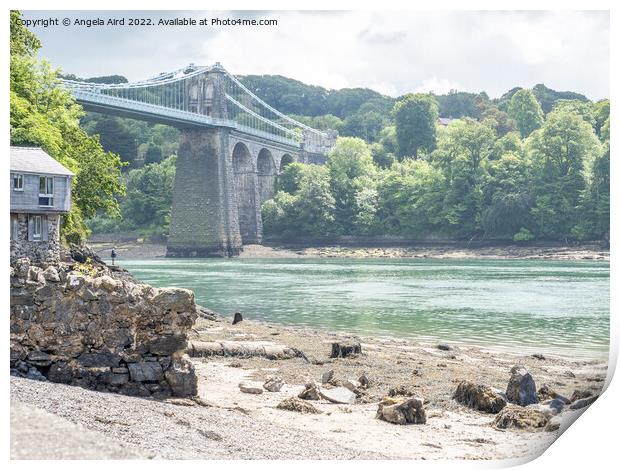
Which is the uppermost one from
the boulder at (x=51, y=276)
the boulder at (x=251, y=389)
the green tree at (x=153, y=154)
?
the green tree at (x=153, y=154)

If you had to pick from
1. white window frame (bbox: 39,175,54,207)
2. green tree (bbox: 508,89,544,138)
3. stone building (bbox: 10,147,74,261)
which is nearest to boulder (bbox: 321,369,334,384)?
stone building (bbox: 10,147,74,261)

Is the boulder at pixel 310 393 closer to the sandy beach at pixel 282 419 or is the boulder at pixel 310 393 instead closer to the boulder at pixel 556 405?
the sandy beach at pixel 282 419

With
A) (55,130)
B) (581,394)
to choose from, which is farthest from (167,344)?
(55,130)

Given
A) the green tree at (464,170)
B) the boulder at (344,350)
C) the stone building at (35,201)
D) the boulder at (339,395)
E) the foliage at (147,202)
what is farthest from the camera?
the green tree at (464,170)

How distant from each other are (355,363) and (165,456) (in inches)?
209

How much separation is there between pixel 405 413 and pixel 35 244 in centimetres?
559

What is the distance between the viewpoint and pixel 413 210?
4928cm

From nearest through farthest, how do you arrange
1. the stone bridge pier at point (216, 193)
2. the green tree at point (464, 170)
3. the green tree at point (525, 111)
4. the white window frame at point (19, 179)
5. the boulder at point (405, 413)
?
the boulder at point (405, 413)
the white window frame at point (19, 179)
the stone bridge pier at point (216, 193)
the green tree at point (464, 170)
the green tree at point (525, 111)

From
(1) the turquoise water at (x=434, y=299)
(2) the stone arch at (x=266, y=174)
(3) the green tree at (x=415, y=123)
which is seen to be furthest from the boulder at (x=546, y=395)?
(3) the green tree at (x=415, y=123)

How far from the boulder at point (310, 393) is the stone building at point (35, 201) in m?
3.24

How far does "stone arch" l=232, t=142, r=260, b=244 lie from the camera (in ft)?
150

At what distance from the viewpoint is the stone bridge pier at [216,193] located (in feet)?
112

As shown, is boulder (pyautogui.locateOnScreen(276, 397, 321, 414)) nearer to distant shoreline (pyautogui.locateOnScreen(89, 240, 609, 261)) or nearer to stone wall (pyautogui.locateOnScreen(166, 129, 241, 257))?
distant shoreline (pyautogui.locateOnScreen(89, 240, 609, 261))

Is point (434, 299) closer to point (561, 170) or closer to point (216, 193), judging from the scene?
point (561, 170)
